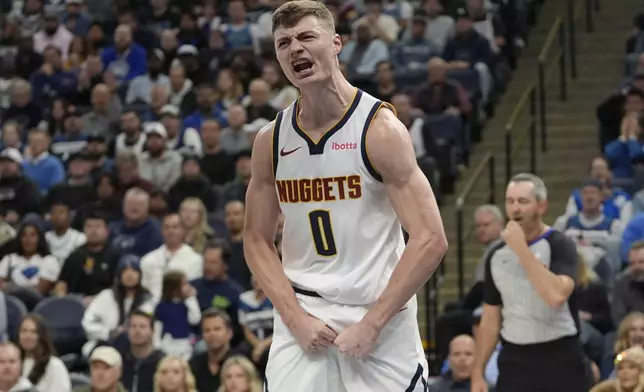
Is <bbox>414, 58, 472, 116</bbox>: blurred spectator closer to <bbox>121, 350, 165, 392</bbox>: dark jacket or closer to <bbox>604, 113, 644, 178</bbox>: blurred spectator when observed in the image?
<bbox>604, 113, 644, 178</bbox>: blurred spectator

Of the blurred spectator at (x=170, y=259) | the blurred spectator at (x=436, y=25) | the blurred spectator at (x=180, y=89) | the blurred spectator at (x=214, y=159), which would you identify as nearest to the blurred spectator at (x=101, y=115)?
the blurred spectator at (x=180, y=89)

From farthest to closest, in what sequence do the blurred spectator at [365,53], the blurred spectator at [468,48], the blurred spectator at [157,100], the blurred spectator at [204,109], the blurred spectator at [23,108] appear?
the blurred spectator at [23,108]
the blurred spectator at [157,100]
the blurred spectator at [365,53]
the blurred spectator at [204,109]
the blurred spectator at [468,48]

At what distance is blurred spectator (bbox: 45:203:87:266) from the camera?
13555 mm

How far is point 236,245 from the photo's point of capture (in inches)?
492

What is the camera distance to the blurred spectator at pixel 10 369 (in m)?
10.2

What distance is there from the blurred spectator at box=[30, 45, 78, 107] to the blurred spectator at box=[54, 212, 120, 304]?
5143mm

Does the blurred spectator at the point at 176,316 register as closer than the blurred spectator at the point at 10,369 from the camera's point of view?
No

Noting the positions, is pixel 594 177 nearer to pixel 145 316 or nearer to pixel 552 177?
pixel 552 177

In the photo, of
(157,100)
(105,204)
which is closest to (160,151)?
(105,204)

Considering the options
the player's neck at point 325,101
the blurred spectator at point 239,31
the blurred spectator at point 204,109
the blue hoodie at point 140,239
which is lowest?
the blue hoodie at point 140,239

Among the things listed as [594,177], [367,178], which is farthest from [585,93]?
[367,178]

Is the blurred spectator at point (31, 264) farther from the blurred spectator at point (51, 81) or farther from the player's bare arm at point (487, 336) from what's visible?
the player's bare arm at point (487, 336)

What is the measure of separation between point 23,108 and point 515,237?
36.3ft

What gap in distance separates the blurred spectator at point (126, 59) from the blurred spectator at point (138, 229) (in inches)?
179
